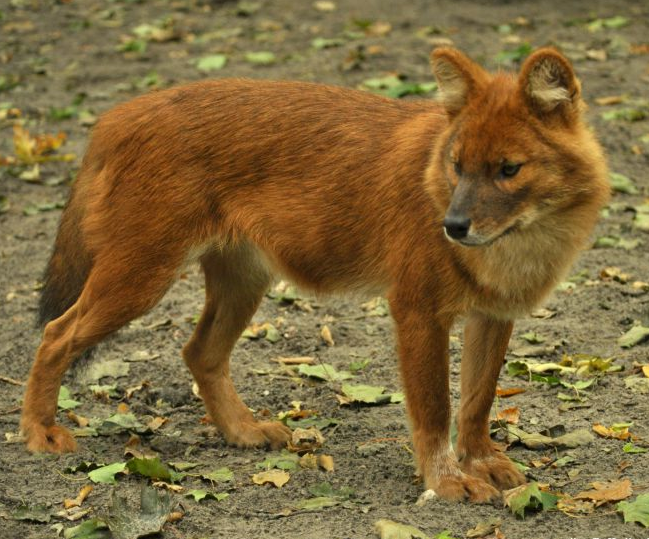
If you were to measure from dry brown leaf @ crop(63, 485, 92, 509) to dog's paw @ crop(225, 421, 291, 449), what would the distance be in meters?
1.04

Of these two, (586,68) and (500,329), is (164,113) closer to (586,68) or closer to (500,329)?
(500,329)

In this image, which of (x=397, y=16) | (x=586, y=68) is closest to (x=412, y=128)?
(x=586, y=68)

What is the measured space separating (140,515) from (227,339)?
1.62 meters

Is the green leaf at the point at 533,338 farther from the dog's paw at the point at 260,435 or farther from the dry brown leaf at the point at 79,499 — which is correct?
the dry brown leaf at the point at 79,499

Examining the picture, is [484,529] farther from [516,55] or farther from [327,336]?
[516,55]

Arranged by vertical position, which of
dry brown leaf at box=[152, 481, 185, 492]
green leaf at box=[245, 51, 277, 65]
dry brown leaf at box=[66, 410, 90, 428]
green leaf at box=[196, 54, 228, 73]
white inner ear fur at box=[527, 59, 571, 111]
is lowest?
Answer: green leaf at box=[196, 54, 228, 73]

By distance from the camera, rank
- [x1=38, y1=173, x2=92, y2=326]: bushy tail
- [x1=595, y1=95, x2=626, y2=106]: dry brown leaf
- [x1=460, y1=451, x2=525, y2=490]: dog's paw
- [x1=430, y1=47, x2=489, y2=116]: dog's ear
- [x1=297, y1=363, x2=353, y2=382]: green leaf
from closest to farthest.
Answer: [x1=430, y1=47, x2=489, y2=116]: dog's ear
[x1=460, y1=451, x2=525, y2=490]: dog's paw
[x1=38, y1=173, x2=92, y2=326]: bushy tail
[x1=297, y1=363, x2=353, y2=382]: green leaf
[x1=595, y1=95, x2=626, y2=106]: dry brown leaf

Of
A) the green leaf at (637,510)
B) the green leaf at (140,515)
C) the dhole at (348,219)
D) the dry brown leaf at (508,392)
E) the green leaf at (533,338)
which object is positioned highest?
the dhole at (348,219)

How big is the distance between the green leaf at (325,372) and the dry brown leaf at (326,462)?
1.03m

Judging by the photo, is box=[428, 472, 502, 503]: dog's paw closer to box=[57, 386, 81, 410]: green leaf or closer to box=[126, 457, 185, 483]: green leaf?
box=[126, 457, 185, 483]: green leaf

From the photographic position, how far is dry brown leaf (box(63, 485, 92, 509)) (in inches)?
206

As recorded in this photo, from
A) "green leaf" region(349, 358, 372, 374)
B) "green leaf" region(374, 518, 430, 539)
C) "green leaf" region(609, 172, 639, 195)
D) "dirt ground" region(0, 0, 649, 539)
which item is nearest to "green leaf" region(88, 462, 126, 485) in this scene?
"dirt ground" region(0, 0, 649, 539)

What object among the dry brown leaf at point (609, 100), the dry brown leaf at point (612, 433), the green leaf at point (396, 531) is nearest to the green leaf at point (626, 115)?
the dry brown leaf at point (609, 100)

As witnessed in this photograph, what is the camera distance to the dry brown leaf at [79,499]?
5.24 meters
